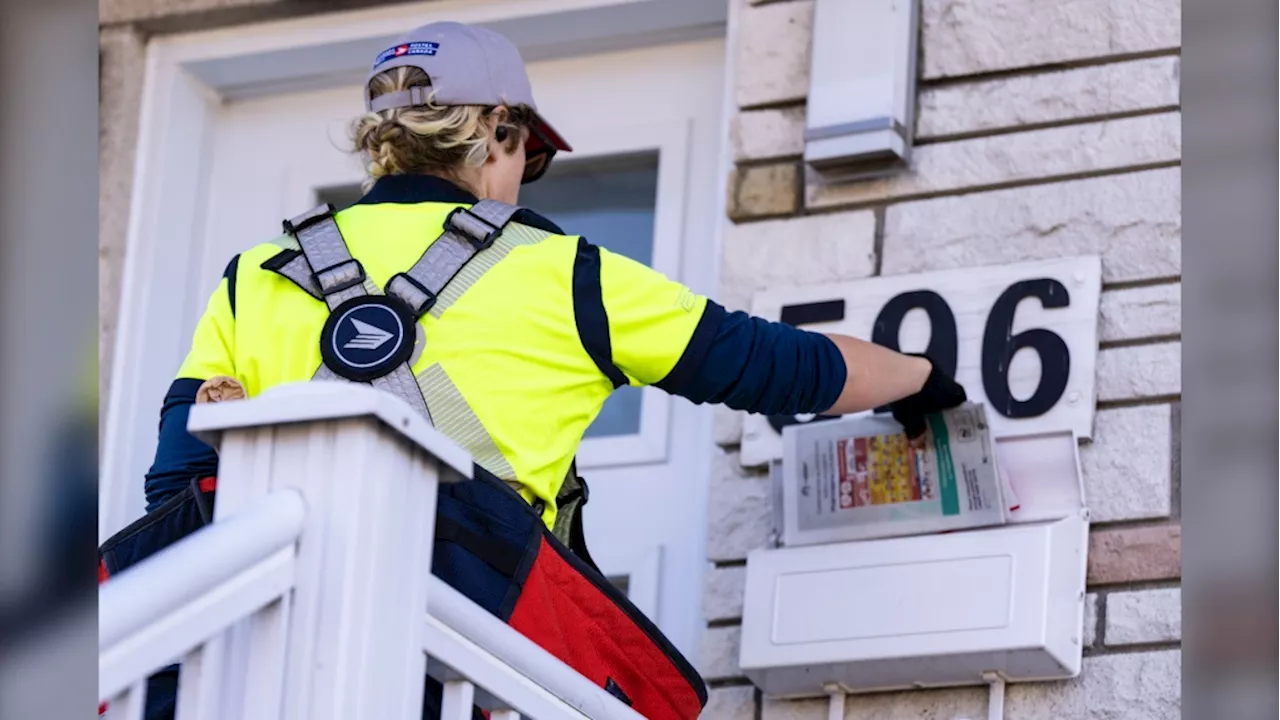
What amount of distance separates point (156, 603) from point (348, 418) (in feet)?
0.87

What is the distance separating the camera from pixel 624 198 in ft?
13.1

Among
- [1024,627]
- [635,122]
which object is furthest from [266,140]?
[1024,627]

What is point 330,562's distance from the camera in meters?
1.64

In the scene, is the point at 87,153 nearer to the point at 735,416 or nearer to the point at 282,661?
the point at 282,661

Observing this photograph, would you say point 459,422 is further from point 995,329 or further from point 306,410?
point 995,329

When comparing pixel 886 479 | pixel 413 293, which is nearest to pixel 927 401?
pixel 886 479

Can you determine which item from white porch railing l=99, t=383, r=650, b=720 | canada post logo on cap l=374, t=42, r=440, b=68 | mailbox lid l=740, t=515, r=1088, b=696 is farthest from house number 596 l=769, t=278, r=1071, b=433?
white porch railing l=99, t=383, r=650, b=720

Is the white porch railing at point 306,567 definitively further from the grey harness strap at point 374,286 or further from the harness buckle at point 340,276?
the harness buckle at point 340,276

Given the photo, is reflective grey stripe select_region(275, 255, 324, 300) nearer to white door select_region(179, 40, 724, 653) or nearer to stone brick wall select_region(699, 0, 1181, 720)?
stone brick wall select_region(699, 0, 1181, 720)

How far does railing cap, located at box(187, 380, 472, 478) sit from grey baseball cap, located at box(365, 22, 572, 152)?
1037 mm

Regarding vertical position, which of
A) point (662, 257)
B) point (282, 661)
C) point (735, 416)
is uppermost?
point (662, 257)

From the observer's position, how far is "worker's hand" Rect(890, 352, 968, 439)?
2971mm

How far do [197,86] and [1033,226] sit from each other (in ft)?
6.69

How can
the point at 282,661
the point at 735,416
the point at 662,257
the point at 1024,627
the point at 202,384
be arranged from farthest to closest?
1. the point at 662,257
2. the point at 735,416
3. the point at 1024,627
4. the point at 202,384
5. the point at 282,661
